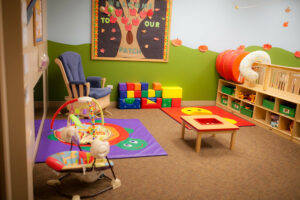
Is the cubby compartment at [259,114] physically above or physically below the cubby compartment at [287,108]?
below

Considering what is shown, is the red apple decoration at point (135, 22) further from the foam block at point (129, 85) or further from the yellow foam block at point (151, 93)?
the yellow foam block at point (151, 93)

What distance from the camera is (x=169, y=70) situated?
6.22 meters

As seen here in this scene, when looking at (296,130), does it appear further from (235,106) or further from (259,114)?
(235,106)

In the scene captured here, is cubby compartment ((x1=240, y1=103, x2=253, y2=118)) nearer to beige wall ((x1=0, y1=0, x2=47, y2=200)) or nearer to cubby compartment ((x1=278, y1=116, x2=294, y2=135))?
cubby compartment ((x1=278, y1=116, x2=294, y2=135))

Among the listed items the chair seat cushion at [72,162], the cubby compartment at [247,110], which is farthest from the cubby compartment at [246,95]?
the chair seat cushion at [72,162]

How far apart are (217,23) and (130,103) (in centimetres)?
268

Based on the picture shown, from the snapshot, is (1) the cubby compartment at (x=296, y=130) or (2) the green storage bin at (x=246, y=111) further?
(2) the green storage bin at (x=246, y=111)

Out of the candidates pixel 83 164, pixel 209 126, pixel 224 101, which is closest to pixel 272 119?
pixel 224 101

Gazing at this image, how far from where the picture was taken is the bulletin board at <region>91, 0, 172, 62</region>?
552 cm

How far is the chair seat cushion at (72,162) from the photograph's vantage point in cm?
259

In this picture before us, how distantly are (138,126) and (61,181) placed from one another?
197 cm

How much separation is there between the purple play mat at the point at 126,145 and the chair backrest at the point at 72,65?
937mm

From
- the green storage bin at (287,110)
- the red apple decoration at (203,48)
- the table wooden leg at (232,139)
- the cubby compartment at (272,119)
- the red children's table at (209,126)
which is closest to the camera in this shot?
the red children's table at (209,126)

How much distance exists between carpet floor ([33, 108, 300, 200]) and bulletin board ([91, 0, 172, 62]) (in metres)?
2.07
